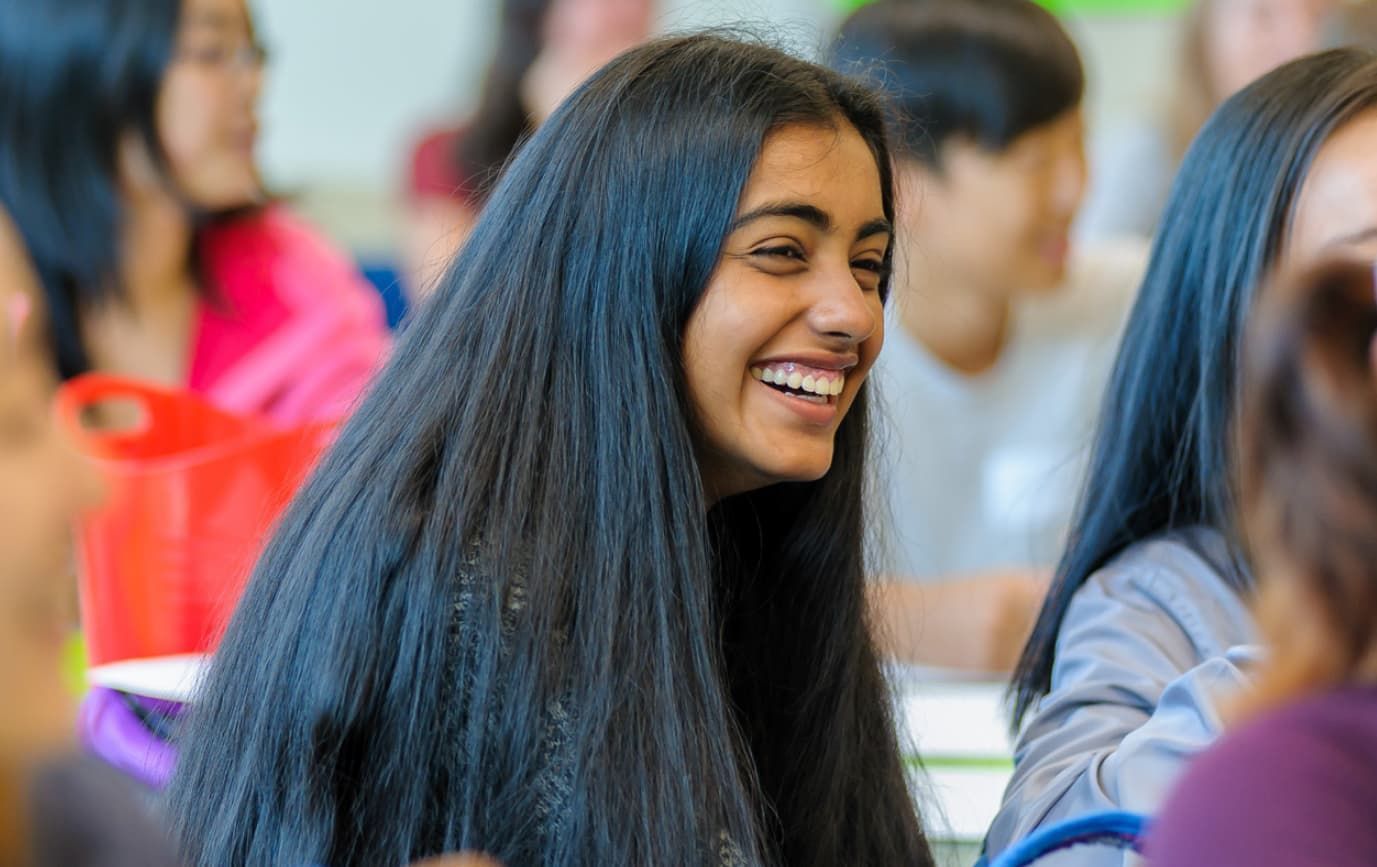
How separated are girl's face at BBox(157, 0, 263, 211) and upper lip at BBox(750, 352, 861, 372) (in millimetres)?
1417

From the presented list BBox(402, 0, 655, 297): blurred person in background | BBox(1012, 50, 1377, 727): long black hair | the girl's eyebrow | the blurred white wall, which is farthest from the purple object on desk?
the blurred white wall

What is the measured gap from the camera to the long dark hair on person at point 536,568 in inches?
40.9

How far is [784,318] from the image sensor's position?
3.93 feet

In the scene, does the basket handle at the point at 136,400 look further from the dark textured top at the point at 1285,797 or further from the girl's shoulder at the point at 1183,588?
the dark textured top at the point at 1285,797

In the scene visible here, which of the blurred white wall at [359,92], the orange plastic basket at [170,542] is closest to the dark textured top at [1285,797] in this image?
the orange plastic basket at [170,542]

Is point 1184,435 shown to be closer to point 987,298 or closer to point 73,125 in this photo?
point 987,298

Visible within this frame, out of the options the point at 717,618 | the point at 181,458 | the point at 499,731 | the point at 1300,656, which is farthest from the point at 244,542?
the point at 1300,656

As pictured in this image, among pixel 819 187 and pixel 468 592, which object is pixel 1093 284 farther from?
pixel 468 592

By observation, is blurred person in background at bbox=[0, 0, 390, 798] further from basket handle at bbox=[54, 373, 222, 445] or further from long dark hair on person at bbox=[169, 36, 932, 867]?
long dark hair on person at bbox=[169, 36, 932, 867]

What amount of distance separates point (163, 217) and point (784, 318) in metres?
1.47

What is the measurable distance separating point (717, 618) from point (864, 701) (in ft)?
0.56

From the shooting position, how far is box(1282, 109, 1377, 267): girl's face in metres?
1.26

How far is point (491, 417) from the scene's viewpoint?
1.11 metres

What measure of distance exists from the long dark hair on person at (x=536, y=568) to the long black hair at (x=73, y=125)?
126cm
